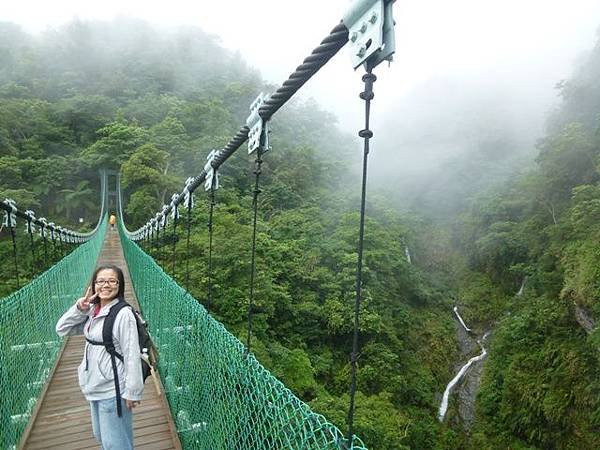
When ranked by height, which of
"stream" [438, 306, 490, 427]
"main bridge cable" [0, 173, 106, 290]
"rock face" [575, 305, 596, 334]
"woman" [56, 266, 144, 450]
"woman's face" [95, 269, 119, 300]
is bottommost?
"stream" [438, 306, 490, 427]

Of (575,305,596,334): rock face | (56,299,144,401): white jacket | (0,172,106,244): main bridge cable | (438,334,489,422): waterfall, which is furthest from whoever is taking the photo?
(438,334,489,422): waterfall

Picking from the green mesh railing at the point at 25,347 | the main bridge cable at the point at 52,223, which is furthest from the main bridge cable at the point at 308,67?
the main bridge cable at the point at 52,223

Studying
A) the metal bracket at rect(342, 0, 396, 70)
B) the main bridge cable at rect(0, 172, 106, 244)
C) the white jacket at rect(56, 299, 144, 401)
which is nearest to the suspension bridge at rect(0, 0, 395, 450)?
the metal bracket at rect(342, 0, 396, 70)

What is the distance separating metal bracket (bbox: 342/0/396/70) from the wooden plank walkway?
1642mm

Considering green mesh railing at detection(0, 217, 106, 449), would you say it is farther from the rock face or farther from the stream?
the rock face

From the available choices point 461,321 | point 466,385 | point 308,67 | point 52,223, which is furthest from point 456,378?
point 308,67

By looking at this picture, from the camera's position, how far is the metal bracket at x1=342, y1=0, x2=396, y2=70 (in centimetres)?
64

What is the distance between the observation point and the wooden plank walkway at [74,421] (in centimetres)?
169

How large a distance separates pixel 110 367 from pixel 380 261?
7911 millimetres

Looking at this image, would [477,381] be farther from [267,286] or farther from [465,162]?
[465,162]

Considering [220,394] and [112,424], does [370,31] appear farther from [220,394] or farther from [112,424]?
[112,424]

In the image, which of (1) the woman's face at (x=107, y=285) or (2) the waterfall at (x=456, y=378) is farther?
(2) the waterfall at (x=456, y=378)

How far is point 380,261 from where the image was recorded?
878cm

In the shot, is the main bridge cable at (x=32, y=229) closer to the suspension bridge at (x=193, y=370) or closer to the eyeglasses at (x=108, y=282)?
the suspension bridge at (x=193, y=370)
